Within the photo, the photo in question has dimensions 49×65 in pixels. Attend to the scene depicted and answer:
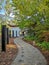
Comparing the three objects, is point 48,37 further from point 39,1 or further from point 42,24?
point 39,1

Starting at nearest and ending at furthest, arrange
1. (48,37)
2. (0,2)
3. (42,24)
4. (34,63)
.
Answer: (34,63)
(0,2)
(42,24)
(48,37)

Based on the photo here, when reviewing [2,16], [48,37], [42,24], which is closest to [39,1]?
[2,16]

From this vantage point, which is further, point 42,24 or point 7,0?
point 42,24

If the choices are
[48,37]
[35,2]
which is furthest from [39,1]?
[48,37]

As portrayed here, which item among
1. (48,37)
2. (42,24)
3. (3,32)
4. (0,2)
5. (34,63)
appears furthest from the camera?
(48,37)

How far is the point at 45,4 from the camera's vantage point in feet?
43.5

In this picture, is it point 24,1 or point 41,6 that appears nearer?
point 41,6

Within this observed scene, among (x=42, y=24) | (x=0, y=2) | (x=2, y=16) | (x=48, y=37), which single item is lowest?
(x=48, y=37)

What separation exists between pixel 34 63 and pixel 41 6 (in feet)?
14.0

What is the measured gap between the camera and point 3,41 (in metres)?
16.9

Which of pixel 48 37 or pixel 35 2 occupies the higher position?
pixel 35 2

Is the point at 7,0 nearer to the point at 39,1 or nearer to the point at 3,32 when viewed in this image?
the point at 39,1

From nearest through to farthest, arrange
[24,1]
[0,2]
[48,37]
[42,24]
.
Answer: [0,2] → [24,1] → [42,24] → [48,37]

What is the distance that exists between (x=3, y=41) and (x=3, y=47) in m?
0.44
